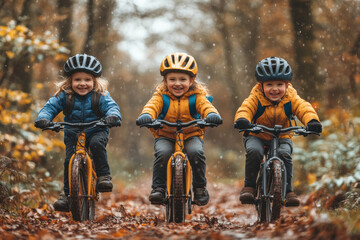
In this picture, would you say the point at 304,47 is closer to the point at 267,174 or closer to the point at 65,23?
the point at 65,23

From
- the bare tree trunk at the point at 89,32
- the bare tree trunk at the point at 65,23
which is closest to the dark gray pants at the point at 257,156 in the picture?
the bare tree trunk at the point at 65,23

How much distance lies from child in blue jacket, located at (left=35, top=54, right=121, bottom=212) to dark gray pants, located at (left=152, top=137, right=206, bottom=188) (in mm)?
784

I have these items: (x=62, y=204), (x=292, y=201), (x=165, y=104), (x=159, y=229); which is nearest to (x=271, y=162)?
(x=292, y=201)

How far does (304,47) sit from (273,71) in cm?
714

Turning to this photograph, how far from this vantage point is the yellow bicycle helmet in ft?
23.5

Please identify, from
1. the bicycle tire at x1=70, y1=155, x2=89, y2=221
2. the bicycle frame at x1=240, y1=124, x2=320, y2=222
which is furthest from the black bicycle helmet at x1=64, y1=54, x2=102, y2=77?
the bicycle frame at x1=240, y1=124, x2=320, y2=222

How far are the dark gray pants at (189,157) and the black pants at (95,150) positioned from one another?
0.82 metres

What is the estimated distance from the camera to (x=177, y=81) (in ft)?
23.6

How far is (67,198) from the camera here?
23.1 ft

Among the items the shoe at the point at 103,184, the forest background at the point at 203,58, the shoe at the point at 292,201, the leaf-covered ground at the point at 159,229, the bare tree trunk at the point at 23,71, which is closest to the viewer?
the leaf-covered ground at the point at 159,229

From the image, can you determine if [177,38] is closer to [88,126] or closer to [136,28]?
[136,28]

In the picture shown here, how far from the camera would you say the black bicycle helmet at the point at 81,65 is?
24.1ft

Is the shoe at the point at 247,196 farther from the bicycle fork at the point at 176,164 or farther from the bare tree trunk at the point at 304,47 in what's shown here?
the bare tree trunk at the point at 304,47

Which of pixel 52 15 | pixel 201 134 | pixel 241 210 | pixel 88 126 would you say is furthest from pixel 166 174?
pixel 52 15
